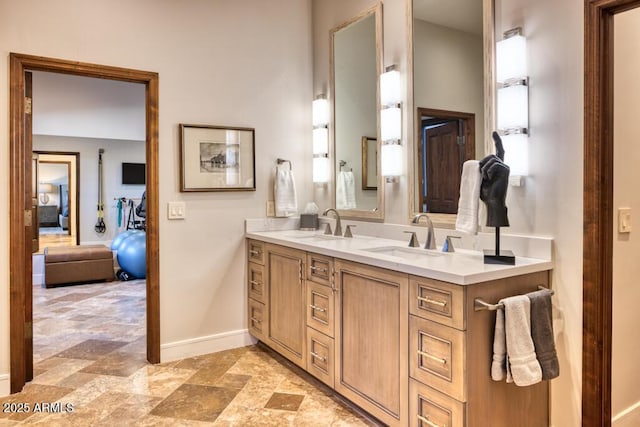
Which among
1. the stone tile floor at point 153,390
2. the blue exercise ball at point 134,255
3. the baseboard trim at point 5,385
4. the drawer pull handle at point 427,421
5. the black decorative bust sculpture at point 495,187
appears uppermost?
the black decorative bust sculpture at point 495,187

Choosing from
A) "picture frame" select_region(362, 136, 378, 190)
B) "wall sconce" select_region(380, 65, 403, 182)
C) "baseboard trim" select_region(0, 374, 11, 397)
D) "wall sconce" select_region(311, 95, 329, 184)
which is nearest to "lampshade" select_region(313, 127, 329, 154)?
"wall sconce" select_region(311, 95, 329, 184)

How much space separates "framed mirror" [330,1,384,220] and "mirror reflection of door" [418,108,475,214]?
1.28 feet

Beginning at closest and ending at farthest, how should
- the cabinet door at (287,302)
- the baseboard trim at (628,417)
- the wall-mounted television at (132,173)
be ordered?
1. the baseboard trim at (628,417)
2. the cabinet door at (287,302)
3. the wall-mounted television at (132,173)

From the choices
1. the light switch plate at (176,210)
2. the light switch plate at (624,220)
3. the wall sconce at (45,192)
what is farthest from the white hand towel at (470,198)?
the wall sconce at (45,192)

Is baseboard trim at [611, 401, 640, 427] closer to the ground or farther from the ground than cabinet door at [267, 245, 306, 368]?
closer to the ground

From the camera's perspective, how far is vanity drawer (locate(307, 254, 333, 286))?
7.93 ft

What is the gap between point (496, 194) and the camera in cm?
192

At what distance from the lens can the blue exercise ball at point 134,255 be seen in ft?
19.5

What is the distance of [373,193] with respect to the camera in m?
3.00

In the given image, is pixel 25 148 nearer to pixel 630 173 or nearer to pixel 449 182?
pixel 449 182

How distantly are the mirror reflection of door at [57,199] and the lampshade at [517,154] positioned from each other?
8.01 metres

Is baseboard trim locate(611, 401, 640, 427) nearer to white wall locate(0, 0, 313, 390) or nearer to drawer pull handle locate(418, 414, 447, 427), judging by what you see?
drawer pull handle locate(418, 414, 447, 427)

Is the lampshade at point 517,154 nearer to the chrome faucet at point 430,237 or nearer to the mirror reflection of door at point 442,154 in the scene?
the mirror reflection of door at point 442,154

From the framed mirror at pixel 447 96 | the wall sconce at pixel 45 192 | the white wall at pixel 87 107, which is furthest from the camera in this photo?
A: the wall sconce at pixel 45 192
